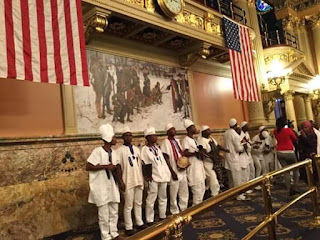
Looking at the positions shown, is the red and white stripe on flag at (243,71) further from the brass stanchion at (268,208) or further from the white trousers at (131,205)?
the brass stanchion at (268,208)

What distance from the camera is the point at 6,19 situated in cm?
402

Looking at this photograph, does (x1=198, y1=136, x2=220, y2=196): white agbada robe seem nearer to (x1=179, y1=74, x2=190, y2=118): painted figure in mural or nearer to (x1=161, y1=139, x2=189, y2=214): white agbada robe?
(x1=161, y1=139, x2=189, y2=214): white agbada robe

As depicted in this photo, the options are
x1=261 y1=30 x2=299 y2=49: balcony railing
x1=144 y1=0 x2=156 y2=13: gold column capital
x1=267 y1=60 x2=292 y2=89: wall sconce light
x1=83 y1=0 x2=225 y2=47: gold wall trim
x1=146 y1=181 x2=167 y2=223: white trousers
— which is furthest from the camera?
x1=261 y1=30 x2=299 y2=49: balcony railing

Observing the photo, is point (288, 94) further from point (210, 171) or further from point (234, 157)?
point (210, 171)

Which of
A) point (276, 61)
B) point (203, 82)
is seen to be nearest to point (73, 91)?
point (203, 82)

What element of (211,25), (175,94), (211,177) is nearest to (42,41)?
(211,177)

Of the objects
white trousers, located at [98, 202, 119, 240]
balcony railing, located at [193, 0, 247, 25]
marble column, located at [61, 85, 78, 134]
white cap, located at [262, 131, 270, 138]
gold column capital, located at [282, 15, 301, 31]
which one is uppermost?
gold column capital, located at [282, 15, 301, 31]

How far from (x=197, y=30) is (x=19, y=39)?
4.30m

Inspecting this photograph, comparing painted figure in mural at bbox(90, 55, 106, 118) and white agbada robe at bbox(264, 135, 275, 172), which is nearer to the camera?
painted figure in mural at bbox(90, 55, 106, 118)

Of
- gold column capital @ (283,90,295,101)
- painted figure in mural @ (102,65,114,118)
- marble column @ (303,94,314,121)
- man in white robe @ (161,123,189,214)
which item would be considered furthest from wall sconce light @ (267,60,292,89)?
painted figure in mural @ (102,65,114,118)

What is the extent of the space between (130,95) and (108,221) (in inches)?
121

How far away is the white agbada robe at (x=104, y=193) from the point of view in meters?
4.20

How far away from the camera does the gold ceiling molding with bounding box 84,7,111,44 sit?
520cm

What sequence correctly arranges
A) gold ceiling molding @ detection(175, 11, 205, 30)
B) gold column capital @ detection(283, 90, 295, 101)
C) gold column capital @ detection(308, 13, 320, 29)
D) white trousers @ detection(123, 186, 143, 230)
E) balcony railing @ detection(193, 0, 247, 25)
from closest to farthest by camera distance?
white trousers @ detection(123, 186, 143, 230), gold ceiling molding @ detection(175, 11, 205, 30), balcony railing @ detection(193, 0, 247, 25), gold column capital @ detection(283, 90, 295, 101), gold column capital @ detection(308, 13, 320, 29)
